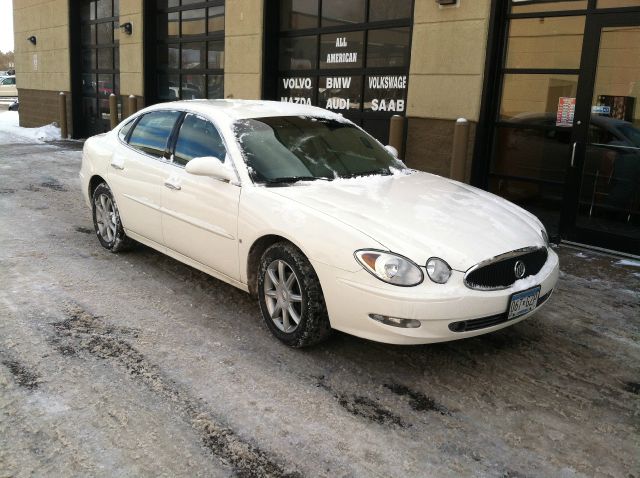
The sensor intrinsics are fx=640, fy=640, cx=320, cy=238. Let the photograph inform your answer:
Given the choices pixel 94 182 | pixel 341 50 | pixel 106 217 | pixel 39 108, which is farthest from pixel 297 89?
pixel 39 108

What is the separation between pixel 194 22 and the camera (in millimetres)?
13078

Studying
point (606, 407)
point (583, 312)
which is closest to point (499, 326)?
point (606, 407)

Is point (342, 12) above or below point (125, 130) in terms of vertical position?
above

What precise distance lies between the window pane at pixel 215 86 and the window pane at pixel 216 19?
888 mm

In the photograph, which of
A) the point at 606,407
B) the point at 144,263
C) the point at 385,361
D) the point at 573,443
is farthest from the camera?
the point at 144,263

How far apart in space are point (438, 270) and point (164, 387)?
5.40 feet

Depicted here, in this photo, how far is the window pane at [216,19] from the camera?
39.9 feet

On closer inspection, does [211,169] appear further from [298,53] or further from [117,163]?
[298,53]

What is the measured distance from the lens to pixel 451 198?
4488mm

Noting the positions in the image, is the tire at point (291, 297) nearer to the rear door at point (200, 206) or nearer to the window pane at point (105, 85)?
the rear door at point (200, 206)

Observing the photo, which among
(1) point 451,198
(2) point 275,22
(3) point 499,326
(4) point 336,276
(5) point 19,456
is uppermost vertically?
(2) point 275,22

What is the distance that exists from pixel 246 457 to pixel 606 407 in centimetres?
200

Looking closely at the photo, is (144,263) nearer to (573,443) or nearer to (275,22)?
(573,443)

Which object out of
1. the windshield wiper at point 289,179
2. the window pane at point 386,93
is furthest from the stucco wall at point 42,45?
the windshield wiper at point 289,179
